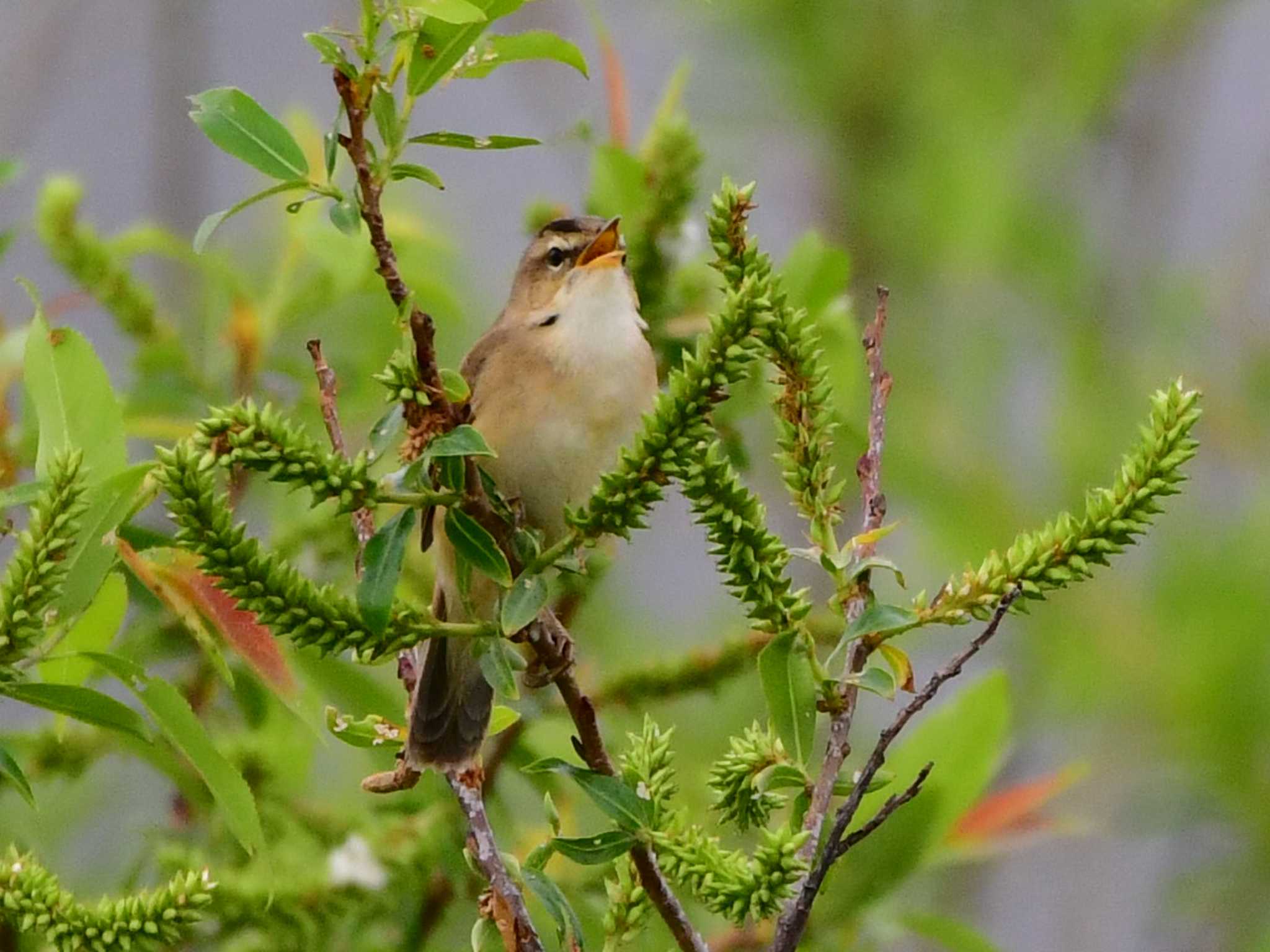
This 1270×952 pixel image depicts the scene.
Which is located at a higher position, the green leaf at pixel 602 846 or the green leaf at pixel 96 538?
the green leaf at pixel 96 538

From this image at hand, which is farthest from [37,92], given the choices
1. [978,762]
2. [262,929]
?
[978,762]

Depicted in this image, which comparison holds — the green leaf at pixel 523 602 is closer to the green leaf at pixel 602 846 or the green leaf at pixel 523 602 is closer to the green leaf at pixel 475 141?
the green leaf at pixel 602 846

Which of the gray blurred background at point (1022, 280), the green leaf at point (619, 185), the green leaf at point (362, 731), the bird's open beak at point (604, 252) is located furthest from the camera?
the gray blurred background at point (1022, 280)

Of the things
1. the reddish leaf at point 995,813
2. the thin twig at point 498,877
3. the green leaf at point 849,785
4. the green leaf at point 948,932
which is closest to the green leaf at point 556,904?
the thin twig at point 498,877

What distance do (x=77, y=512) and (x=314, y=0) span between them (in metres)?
4.96

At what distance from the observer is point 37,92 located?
13.6 feet

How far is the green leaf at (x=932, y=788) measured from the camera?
222 centimetres

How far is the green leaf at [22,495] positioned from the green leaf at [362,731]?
0.35 metres

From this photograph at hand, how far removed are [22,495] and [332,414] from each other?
30cm

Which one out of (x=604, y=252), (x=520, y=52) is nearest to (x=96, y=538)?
(x=520, y=52)

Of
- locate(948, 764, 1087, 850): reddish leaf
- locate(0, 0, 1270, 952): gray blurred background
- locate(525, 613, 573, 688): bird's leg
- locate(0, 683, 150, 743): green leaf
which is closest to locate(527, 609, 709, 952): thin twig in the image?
locate(525, 613, 573, 688): bird's leg

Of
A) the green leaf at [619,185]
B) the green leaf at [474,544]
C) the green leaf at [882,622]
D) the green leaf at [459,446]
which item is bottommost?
the green leaf at [882,622]

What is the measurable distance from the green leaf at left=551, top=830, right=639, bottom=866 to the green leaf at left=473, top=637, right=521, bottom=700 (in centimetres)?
13

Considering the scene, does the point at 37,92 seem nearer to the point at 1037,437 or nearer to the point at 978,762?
the point at 1037,437
